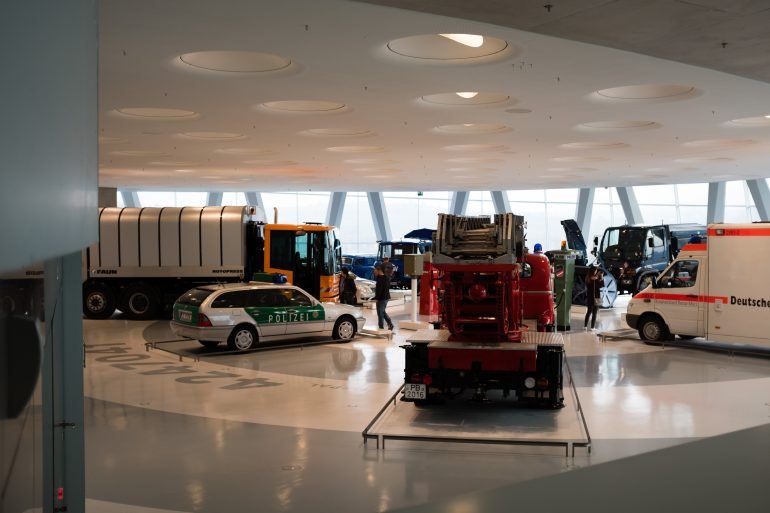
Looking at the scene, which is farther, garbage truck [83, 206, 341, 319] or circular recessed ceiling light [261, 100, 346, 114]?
garbage truck [83, 206, 341, 319]

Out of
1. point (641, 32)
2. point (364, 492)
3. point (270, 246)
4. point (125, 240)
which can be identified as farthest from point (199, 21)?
point (125, 240)

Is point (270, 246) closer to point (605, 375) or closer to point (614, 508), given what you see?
point (605, 375)

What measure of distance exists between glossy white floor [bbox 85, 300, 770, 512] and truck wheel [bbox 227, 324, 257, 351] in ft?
1.13

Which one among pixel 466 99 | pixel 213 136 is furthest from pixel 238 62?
pixel 213 136

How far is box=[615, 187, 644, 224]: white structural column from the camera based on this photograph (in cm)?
3947

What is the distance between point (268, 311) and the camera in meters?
15.5

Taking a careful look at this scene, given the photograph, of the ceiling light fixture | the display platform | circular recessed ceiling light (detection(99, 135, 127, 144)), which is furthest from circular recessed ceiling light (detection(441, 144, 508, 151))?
the display platform

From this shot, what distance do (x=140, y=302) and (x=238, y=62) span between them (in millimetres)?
10872

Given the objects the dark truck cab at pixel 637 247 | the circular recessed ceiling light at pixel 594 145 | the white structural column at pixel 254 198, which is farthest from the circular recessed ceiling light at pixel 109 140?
the white structural column at pixel 254 198

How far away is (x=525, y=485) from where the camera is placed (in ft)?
7.61

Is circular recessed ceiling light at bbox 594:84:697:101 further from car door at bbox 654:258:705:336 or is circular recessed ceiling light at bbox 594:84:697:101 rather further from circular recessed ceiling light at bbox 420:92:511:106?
car door at bbox 654:258:705:336

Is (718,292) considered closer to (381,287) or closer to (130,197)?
(381,287)

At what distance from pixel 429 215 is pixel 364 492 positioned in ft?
123

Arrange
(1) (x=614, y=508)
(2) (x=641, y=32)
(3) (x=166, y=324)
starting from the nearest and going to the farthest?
(1) (x=614, y=508), (2) (x=641, y=32), (3) (x=166, y=324)
